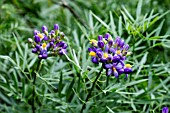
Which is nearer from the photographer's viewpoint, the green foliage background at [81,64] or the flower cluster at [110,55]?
the flower cluster at [110,55]

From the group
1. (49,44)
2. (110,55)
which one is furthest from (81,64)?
(110,55)

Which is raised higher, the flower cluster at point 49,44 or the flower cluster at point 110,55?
the flower cluster at point 49,44

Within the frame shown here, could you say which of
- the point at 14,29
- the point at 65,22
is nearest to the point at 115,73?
the point at 14,29

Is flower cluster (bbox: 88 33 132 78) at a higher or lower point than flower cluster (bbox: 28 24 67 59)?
lower

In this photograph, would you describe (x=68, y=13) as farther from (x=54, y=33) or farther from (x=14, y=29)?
(x=54, y=33)

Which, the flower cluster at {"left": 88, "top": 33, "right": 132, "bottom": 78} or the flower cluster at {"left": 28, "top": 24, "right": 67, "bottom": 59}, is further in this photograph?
the flower cluster at {"left": 28, "top": 24, "right": 67, "bottom": 59}
